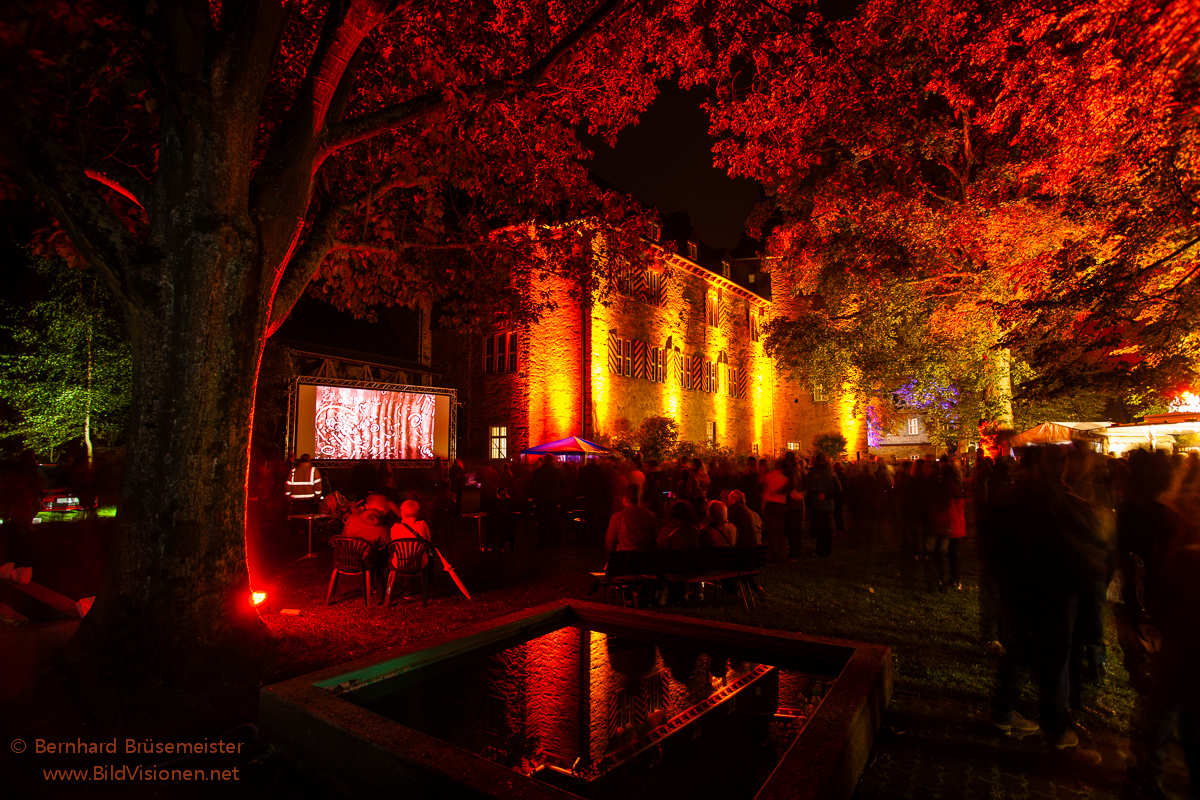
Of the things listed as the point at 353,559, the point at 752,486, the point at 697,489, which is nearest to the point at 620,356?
the point at 752,486

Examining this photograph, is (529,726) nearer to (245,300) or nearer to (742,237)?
(245,300)

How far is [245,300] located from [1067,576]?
5.77 meters

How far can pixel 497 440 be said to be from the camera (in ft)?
80.3

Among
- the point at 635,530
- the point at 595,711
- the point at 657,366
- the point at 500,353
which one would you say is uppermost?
the point at 500,353

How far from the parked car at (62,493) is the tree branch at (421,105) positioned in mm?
11063

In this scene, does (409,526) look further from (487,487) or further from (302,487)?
(302,487)

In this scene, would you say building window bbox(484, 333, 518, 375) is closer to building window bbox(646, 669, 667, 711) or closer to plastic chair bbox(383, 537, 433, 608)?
plastic chair bbox(383, 537, 433, 608)

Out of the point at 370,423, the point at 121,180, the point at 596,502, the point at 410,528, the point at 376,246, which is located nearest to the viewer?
the point at 121,180

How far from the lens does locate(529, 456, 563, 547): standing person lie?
11617 mm

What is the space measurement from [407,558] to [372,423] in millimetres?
13157

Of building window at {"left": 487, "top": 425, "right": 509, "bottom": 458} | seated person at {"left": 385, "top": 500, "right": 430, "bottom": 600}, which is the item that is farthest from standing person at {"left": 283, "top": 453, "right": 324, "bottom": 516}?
building window at {"left": 487, "top": 425, "right": 509, "bottom": 458}

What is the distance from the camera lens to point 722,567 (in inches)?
268

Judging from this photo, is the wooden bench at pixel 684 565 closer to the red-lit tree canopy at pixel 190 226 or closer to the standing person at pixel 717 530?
the standing person at pixel 717 530

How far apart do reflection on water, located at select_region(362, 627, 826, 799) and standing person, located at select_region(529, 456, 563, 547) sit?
20.5 ft
